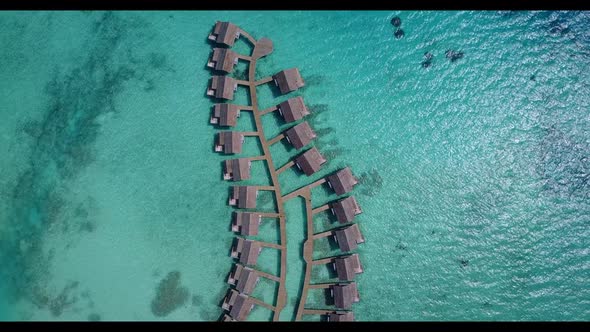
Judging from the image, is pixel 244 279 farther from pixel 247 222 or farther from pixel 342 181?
pixel 342 181

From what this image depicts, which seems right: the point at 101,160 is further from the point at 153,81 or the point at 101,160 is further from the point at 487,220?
the point at 487,220

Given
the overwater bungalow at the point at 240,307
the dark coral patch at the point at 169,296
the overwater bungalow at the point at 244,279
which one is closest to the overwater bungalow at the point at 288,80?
the overwater bungalow at the point at 244,279

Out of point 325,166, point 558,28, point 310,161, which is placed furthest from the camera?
point 558,28

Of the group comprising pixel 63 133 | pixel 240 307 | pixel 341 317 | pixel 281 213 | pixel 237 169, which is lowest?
pixel 240 307

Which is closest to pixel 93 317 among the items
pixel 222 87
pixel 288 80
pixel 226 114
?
pixel 226 114

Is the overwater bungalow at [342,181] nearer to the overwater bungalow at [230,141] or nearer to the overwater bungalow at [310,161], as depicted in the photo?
the overwater bungalow at [310,161]

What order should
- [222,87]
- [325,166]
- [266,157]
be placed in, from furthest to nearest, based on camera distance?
[325,166] < [266,157] < [222,87]

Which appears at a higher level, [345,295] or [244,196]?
[244,196]
